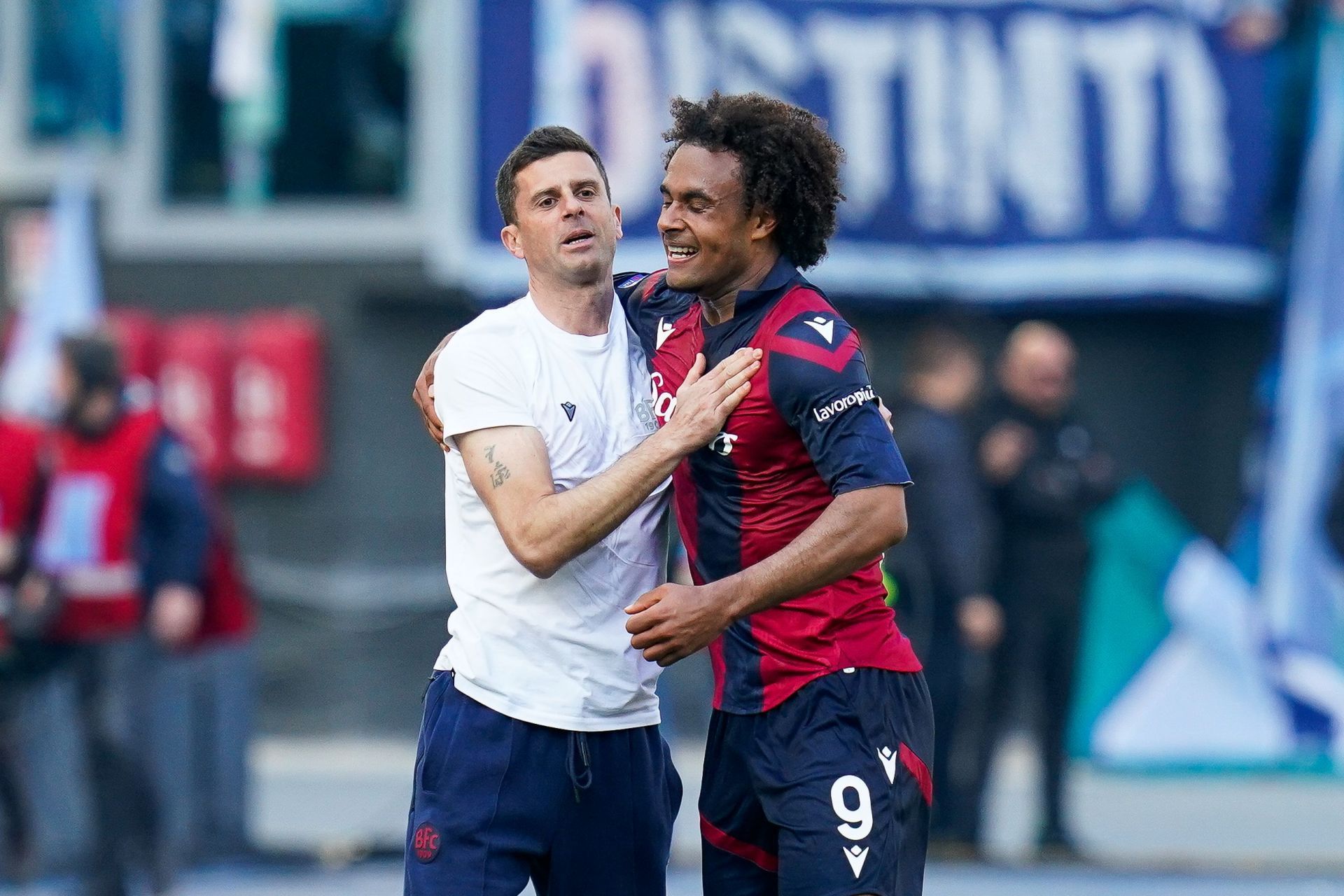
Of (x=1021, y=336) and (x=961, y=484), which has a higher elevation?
(x=1021, y=336)

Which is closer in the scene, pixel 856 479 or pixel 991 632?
pixel 856 479

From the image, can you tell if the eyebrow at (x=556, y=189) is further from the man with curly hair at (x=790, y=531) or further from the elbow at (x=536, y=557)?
the elbow at (x=536, y=557)

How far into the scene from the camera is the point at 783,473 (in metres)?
4.08

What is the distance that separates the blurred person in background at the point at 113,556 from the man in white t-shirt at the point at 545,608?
12.0ft

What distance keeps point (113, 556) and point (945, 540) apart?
11.3ft

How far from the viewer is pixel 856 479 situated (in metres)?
3.91

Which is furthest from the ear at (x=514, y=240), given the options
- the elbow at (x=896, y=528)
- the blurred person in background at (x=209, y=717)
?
the blurred person in background at (x=209, y=717)

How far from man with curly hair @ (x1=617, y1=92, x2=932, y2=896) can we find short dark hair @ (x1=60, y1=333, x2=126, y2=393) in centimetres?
393

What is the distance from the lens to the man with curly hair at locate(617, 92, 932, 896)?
395 cm

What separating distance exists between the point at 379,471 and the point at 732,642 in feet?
23.1

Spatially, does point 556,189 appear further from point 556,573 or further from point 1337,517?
point 1337,517

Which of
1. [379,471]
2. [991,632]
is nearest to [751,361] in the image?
[991,632]

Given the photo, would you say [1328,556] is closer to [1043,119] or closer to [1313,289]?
[1313,289]

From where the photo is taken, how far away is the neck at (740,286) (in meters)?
4.16
